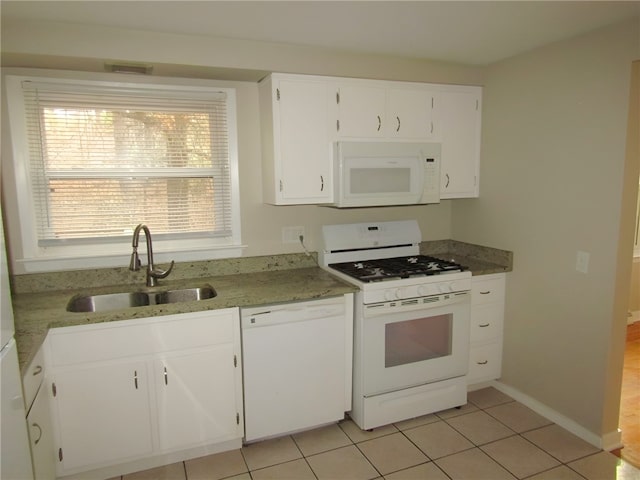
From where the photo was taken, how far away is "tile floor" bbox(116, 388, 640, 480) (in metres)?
2.23

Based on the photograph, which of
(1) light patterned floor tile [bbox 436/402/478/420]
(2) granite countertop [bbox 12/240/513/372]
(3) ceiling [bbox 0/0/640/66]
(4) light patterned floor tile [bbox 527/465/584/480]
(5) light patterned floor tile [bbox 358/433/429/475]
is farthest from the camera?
(1) light patterned floor tile [bbox 436/402/478/420]

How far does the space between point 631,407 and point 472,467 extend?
4.44 ft

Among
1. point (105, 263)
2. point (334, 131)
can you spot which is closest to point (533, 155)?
point (334, 131)

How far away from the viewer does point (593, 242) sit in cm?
238

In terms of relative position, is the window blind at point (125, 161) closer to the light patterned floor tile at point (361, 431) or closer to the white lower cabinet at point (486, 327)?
the light patterned floor tile at point (361, 431)

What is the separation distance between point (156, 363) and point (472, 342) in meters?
2.03

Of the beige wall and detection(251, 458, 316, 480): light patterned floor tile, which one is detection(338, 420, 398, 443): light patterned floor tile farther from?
the beige wall

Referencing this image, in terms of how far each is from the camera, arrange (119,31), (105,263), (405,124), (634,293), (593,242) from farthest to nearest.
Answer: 1. (634,293)
2. (405,124)
3. (105,263)
4. (593,242)
5. (119,31)

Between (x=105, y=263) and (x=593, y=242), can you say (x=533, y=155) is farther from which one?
(x=105, y=263)

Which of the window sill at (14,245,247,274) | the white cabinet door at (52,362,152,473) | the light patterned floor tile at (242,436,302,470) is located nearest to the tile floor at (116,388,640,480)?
the light patterned floor tile at (242,436,302,470)

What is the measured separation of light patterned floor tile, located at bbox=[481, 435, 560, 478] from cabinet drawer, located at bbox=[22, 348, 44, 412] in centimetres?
226

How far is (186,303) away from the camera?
222 centimetres

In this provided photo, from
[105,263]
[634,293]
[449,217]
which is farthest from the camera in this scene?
[634,293]

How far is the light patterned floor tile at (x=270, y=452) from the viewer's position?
7.68 ft
